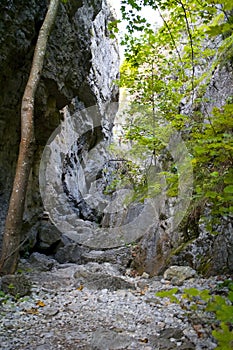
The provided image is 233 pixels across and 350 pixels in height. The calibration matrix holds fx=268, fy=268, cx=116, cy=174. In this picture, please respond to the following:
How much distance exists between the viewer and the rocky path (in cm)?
262

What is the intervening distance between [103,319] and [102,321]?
0.23 feet

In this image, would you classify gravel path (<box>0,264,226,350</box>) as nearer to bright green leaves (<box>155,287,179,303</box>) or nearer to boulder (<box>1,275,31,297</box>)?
boulder (<box>1,275,31,297</box>)

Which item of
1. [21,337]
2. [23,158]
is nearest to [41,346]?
[21,337]

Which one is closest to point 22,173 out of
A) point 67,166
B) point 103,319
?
point 103,319

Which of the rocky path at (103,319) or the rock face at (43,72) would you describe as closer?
the rocky path at (103,319)

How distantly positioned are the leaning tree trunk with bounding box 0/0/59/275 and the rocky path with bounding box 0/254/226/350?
2.26 ft

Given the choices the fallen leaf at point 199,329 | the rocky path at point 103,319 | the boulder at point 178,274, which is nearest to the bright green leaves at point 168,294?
the rocky path at point 103,319

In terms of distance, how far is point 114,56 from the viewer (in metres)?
21.8

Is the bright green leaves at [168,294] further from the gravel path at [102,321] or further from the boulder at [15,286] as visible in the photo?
the boulder at [15,286]

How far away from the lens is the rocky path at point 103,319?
2624mm

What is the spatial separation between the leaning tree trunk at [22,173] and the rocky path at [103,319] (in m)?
0.69

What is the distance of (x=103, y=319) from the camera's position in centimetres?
334

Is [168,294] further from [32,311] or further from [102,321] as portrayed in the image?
[32,311]

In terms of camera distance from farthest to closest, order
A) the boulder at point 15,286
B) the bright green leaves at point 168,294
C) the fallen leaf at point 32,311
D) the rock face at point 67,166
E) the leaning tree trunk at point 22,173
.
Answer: the rock face at point 67,166
the leaning tree trunk at point 22,173
the boulder at point 15,286
the fallen leaf at point 32,311
the bright green leaves at point 168,294
